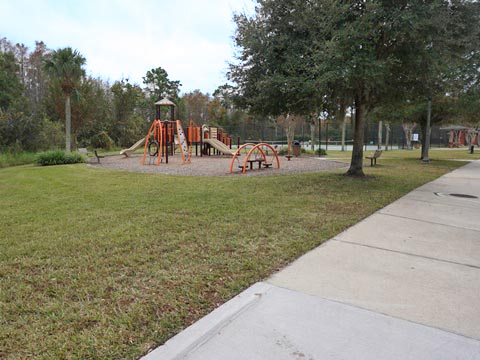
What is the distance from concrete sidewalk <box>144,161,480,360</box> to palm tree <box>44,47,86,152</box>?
16.1 metres

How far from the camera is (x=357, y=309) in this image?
8.37ft

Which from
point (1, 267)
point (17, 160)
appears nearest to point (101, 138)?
point (17, 160)

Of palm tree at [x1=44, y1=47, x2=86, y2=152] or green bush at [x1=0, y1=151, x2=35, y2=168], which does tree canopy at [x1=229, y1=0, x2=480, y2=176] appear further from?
green bush at [x1=0, y1=151, x2=35, y2=168]

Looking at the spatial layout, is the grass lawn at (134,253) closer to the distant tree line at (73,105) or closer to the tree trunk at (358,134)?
the tree trunk at (358,134)

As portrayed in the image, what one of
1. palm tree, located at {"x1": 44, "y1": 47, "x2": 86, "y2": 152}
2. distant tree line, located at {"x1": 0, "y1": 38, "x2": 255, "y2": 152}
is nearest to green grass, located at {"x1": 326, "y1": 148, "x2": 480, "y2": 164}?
distant tree line, located at {"x1": 0, "y1": 38, "x2": 255, "y2": 152}

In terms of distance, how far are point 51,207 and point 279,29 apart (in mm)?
6527

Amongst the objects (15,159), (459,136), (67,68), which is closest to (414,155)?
(67,68)

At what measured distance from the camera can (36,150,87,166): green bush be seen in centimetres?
1341

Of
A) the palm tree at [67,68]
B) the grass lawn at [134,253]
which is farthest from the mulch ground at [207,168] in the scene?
the palm tree at [67,68]

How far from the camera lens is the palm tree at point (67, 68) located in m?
16.5

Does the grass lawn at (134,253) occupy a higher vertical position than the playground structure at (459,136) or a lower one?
lower

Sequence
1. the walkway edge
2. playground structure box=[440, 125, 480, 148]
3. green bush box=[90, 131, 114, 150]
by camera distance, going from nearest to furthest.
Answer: the walkway edge
green bush box=[90, 131, 114, 150]
playground structure box=[440, 125, 480, 148]

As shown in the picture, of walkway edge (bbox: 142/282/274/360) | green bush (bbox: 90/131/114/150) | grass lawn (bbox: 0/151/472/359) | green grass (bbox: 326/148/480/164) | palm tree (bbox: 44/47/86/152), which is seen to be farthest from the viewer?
green bush (bbox: 90/131/114/150)

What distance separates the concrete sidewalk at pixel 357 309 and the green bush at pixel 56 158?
42.3ft
